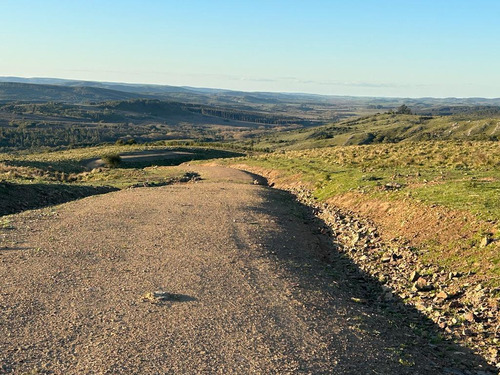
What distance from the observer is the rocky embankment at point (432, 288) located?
11.1 m

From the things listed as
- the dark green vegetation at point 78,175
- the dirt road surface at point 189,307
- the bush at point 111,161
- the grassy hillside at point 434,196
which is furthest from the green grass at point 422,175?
the bush at point 111,161

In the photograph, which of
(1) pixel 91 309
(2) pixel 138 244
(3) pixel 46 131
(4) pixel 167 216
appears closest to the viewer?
(1) pixel 91 309

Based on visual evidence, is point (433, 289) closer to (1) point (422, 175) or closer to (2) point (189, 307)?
(2) point (189, 307)

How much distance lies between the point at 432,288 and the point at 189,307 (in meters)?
7.80

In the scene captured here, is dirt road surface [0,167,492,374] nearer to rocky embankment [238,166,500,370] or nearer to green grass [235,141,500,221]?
rocky embankment [238,166,500,370]

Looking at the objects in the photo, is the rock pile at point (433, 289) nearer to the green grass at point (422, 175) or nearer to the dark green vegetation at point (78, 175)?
the green grass at point (422, 175)

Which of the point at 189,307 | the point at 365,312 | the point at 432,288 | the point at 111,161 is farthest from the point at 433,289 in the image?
the point at 111,161

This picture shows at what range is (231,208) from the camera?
81.9 feet

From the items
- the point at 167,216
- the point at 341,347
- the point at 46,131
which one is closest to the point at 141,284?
the point at 341,347

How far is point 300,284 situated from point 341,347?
3.99 metres

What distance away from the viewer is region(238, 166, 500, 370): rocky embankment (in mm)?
11070

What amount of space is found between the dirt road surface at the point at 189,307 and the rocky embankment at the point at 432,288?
0.76m

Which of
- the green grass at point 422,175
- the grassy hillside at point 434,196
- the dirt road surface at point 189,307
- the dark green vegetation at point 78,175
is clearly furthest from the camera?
the dark green vegetation at point 78,175

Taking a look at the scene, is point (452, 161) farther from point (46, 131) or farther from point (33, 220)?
point (46, 131)
